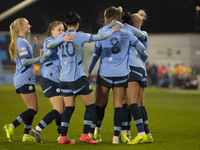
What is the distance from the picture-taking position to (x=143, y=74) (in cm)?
741

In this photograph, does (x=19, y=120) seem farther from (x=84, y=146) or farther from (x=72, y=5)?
(x=72, y=5)

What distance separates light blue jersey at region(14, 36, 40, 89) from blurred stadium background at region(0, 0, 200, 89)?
24557mm

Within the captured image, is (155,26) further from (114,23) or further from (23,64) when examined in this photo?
(23,64)

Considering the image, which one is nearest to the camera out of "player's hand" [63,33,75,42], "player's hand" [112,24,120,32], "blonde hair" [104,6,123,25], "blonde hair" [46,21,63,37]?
"player's hand" [63,33,75,42]

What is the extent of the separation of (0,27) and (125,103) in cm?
3224

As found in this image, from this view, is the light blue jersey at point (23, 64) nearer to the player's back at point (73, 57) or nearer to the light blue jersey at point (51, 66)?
the light blue jersey at point (51, 66)

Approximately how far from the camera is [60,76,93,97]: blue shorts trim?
680 centimetres

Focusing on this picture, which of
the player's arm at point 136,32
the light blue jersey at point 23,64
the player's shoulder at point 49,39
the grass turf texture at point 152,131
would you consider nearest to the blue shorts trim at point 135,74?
the player's arm at point 136,32

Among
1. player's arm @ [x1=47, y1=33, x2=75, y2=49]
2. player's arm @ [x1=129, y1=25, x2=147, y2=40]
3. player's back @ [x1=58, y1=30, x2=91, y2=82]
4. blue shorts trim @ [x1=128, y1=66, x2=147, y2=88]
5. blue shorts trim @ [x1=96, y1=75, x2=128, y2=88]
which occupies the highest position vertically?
player's arm @ [x1=129, y1=25, x2=147, y2=40]

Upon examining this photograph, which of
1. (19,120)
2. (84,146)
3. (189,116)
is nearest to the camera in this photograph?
(84,146)

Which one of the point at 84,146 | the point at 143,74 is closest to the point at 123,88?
the point at 143,74

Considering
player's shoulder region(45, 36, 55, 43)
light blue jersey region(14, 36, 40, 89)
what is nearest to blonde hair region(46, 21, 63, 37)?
player's shoulder region(45, 36, 55, 43)

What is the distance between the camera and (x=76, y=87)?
22.3 feet

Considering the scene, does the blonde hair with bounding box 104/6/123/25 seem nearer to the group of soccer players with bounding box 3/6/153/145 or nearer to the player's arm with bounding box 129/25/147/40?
the group of soccer players with bounding box 3/6/153/145
